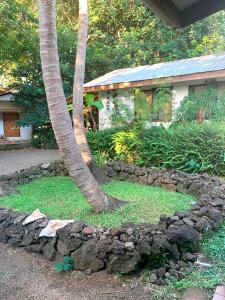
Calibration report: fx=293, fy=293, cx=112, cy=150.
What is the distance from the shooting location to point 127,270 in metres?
3.39

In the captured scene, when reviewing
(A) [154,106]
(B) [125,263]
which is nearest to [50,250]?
(B) [125,263]

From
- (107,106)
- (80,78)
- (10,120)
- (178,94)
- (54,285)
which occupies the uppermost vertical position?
(80,78)

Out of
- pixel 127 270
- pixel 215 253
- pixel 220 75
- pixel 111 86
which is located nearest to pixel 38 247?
pixel 127 270

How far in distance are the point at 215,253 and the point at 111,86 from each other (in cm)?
1047

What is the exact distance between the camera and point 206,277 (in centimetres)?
299

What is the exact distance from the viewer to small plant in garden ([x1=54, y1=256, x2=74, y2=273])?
3637 mm

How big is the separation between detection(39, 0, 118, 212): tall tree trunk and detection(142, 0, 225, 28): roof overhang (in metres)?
2.00

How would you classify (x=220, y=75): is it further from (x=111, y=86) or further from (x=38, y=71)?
(x=38, y=71)

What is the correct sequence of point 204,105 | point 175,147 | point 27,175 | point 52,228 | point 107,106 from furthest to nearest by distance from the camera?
1. point 107,106
2. point 204,105
3. point 27,175
4. point 175,147
5. point 52,228

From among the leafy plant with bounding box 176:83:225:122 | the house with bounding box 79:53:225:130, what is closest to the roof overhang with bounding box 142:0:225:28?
the house with bounding box 79:53:225:130

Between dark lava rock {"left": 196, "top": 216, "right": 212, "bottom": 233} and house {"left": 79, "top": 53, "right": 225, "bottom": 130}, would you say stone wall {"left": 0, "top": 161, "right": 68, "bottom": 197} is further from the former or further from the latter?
dark lava rock {"left": 196, "top": 216, "right": 212, "bottom": 233}

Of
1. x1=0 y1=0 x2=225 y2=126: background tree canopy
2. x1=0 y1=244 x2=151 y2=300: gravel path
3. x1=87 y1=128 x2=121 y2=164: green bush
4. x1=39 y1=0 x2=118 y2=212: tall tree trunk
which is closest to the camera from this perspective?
x1=0 y1=244 x2=151 y2=300: gravel path

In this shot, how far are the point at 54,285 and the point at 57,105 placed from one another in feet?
7.62

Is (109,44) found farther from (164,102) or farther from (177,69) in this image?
(164,102)
